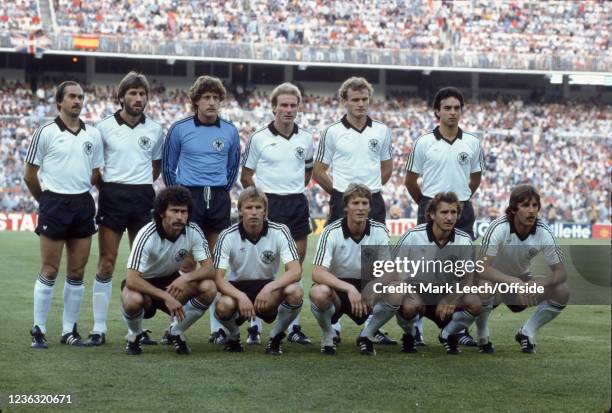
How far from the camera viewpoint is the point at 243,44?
39281 millimetres

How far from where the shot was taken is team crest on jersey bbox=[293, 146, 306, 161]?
8.71m

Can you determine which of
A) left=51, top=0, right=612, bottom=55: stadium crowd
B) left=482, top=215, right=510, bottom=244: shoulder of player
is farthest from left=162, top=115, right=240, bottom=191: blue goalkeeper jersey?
left=51, top=0, right=612, bottom=55: stadium crowd

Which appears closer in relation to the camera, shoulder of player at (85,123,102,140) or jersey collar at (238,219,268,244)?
jersey collar at (238,219,268,244)

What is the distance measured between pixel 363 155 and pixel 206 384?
2.96 m

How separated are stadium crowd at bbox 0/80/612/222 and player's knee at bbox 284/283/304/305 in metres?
20.6

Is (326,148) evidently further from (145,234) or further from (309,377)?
(309,377)

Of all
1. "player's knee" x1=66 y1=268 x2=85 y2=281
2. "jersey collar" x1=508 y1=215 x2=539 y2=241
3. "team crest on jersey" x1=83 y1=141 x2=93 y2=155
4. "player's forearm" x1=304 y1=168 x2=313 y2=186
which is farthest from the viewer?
"player's forearm" x1=304 y1=168 x2=313 y2=186

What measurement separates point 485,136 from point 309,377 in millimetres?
29291

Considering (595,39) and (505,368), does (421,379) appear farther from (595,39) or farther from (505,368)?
(595,39)

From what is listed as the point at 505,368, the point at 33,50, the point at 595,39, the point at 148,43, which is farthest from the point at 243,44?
the point at 505,368

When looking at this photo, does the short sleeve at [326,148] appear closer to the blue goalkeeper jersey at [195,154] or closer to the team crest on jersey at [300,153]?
the team crest on jersey at [300,153]

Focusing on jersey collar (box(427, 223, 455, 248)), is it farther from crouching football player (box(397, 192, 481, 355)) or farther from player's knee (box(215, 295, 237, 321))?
player's knee (box(215, 295, 237, 321))

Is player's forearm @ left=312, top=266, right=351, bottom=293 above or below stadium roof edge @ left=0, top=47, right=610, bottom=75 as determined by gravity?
below

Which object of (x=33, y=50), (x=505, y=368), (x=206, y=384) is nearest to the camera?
(x=206, y=384)
